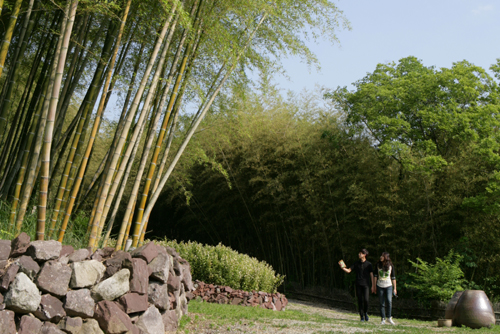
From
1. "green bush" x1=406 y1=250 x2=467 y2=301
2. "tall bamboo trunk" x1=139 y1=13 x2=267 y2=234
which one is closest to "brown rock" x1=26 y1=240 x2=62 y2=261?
"tall bamboo trunk" x1=139 y1=13 x2=267 y2=234

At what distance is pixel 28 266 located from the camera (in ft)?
8.69

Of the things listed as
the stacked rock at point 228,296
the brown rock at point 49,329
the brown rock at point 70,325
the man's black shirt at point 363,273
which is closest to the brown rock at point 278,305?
the stacked rock at point 228,296

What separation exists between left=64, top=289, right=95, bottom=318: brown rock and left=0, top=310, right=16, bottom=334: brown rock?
311 millimetres

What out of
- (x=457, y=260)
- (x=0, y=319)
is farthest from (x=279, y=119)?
(x=0, y=319)

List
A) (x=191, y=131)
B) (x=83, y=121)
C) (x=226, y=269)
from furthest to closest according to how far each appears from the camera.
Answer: (x=226, y=269), (x=191, y=131), (x=83, y=121)

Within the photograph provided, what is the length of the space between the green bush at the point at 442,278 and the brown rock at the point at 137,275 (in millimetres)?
5091

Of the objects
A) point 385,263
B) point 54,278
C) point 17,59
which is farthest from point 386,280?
point 17,59

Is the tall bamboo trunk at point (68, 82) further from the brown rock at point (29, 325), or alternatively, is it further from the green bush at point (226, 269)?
the green bush at point (226, 269)

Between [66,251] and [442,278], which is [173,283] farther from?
[442,278]

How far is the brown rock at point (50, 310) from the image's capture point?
8.68 ft

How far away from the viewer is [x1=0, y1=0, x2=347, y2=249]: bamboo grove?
136 inches

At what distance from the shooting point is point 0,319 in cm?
245

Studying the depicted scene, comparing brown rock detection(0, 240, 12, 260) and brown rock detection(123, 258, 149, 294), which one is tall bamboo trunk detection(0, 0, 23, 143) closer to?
brown rock detection(0, 240, 12, 260)

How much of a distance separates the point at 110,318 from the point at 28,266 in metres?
0.61
